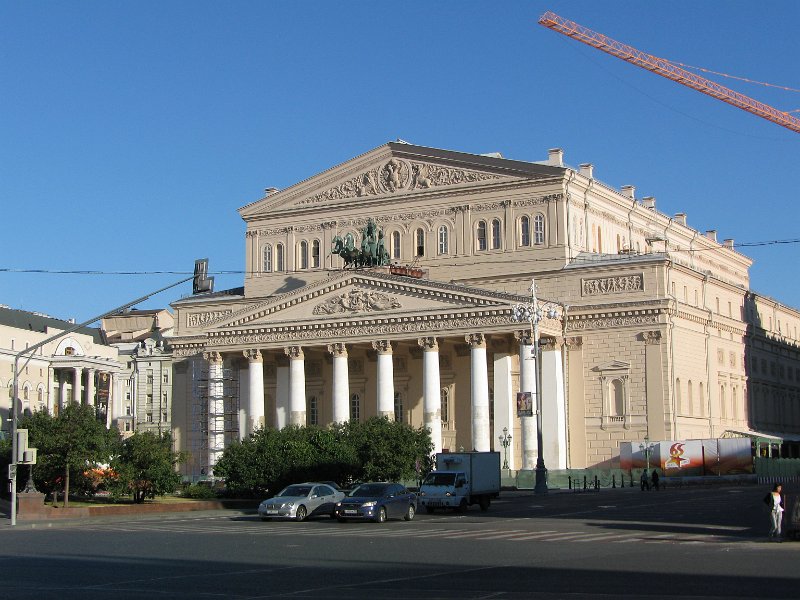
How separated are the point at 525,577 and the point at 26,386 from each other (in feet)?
282

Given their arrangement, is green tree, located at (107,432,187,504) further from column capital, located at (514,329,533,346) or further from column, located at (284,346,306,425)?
column capital, located at (514,329,533,346)

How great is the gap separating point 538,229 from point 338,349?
16.1 metres

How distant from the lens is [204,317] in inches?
3792

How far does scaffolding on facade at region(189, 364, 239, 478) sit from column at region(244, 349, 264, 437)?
2.83 metres

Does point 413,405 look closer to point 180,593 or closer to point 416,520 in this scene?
point 416,520

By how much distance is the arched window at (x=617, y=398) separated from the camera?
7931 cm

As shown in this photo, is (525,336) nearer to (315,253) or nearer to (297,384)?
(297,384)

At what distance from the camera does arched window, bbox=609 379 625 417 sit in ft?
260

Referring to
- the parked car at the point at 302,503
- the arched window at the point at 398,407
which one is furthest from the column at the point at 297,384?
the parked car at the point at 302,503

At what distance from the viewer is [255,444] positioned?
6338 centimetres

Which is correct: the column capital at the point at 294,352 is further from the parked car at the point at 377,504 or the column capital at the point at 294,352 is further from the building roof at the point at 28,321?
the parked car at the point at 377,504

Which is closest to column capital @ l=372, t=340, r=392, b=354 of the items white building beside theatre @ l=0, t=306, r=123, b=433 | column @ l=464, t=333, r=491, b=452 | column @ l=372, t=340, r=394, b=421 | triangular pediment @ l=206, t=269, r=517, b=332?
column @ l=372, t=340, r=394, b=421

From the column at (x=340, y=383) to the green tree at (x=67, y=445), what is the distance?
26.2m

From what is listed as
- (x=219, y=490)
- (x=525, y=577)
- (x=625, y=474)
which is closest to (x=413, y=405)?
(x=625, y=474)
